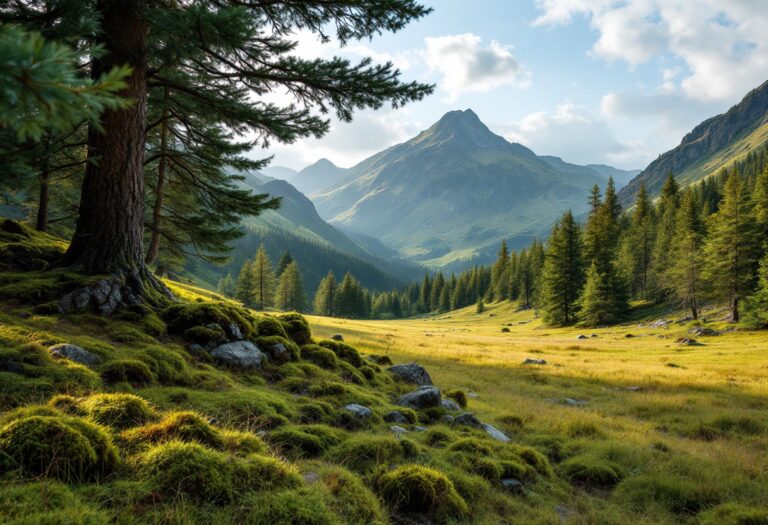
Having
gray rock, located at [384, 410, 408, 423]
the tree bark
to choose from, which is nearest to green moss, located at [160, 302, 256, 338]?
the tree bark

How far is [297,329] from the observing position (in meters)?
13.5

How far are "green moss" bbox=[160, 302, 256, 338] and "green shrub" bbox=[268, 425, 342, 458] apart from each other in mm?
5144

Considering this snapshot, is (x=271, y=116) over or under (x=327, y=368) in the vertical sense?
over

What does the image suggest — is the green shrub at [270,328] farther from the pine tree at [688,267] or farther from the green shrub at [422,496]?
the pine tree at [688,267]

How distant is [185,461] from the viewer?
4.29 meters

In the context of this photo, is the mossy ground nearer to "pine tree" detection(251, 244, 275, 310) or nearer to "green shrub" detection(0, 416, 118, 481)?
"green shrub" detection(0, 416, 118, 481)

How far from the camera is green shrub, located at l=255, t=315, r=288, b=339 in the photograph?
40.2 feet

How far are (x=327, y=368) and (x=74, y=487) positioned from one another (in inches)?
Answer: 340

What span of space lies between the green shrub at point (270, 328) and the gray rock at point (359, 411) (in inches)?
164

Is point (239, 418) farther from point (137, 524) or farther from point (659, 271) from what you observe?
point (659, 271)

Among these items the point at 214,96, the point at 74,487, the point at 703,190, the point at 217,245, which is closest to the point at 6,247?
the point at 217,245

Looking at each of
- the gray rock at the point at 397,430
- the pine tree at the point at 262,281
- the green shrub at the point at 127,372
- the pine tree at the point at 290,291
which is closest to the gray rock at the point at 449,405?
the gray rock at the point at 397,430

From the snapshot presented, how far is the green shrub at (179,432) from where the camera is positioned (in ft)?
16.1

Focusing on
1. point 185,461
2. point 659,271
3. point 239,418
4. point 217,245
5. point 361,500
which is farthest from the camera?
point 659,271
